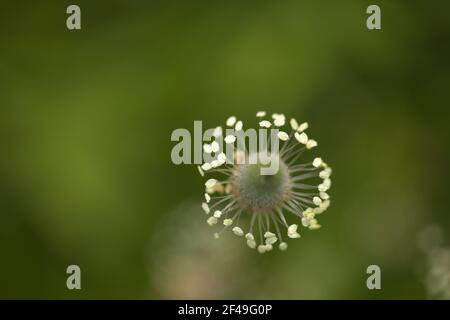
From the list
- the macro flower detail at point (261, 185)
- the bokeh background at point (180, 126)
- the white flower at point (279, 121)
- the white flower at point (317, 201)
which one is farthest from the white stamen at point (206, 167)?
the bokeh background at point (180, 126)

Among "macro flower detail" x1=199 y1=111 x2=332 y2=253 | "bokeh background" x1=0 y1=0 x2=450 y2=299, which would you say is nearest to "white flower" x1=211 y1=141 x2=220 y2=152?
"macro flower detail" x1=199 y1=111 x2=332 y2=253

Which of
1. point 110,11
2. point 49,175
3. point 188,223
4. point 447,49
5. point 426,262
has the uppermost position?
point 110,11

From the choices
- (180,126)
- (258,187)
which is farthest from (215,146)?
(180,126)

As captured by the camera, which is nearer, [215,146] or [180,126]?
[215,146]

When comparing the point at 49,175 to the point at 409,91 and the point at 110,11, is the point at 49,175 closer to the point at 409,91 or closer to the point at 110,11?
the point at 110,11

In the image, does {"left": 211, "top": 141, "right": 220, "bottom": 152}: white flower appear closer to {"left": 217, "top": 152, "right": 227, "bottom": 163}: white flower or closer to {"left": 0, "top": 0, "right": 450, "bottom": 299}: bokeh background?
{"left": 217, "top": 152, "right": 227, "bottom": 163}: white flower

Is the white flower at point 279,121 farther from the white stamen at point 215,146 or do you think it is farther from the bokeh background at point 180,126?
the bokeh background at point 180,126

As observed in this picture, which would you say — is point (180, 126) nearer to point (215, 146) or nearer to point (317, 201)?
point (215, 146)

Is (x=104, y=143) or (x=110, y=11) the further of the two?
(x=110, y=11)
